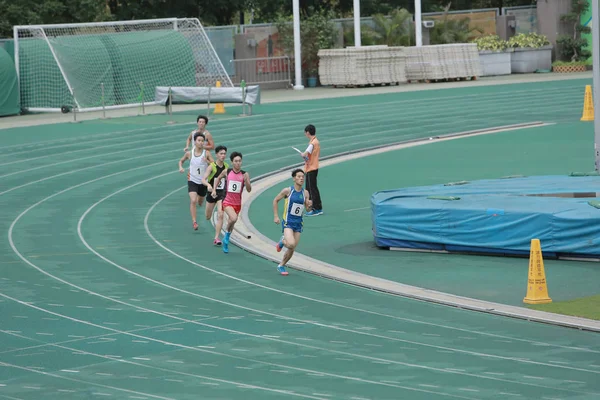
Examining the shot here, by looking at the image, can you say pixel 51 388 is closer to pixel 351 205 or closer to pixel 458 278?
pixel 458 278

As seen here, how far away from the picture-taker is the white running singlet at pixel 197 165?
19.7m

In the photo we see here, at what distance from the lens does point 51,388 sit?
10359 mm

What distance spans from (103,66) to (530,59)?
2235 centimetres

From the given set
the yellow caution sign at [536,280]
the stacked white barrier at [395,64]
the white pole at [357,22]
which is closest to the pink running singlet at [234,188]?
the yellow caution sign at [536,280]

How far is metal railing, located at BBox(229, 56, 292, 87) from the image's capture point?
49.0 m

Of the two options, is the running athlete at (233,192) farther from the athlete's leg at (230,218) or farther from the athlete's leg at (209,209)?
the athlete's leg at (209,209)

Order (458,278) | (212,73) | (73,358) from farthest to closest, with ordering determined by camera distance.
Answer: (212,73) < (458,278) < (73,358)

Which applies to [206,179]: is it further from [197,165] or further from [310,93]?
[310,93]

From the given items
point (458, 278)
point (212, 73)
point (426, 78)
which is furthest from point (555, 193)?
point (426, 78)

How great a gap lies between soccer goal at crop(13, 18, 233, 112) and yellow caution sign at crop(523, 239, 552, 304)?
1047 inches

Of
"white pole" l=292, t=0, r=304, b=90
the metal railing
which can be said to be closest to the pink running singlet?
"white pole" l=292, t=0, r=304, b=90

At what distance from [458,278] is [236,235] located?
16.4 ft

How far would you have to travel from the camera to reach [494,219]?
53.6ft

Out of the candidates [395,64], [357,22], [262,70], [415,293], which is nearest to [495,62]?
[395,64]
